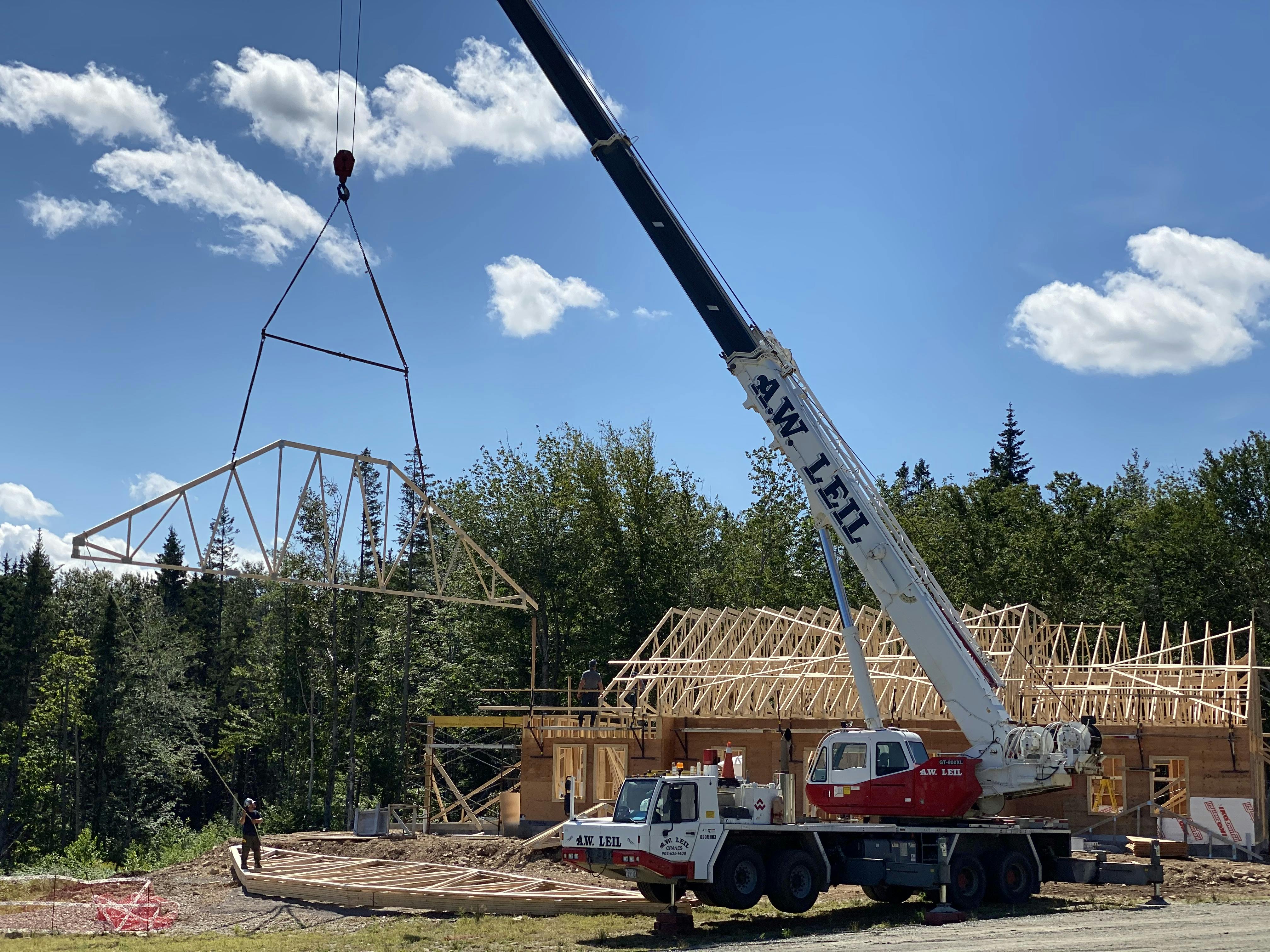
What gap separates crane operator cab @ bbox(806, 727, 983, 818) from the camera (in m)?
18.2

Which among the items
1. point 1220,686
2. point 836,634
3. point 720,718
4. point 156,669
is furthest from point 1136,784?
point 156,669

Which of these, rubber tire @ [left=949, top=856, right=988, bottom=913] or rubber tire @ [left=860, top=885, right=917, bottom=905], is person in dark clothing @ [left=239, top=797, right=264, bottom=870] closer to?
rubber tire @ [left=860, top=885, right=917, bottom=905]

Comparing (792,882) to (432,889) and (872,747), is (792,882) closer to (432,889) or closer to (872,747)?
(872,747)

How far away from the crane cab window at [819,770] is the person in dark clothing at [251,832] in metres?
11.0

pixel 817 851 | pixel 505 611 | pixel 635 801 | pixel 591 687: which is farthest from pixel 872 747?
pixel 505 611

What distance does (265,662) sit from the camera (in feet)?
184

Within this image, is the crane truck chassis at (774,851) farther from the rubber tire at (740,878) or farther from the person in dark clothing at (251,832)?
the person in dark clothing at (251,832)

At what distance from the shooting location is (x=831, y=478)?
19.1 meters

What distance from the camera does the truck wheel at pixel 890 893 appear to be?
19.1 m

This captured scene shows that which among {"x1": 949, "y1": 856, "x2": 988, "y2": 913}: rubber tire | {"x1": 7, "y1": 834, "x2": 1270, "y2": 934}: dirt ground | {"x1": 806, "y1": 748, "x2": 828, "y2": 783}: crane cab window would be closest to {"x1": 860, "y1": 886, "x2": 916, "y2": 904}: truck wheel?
{"x1": 7, "y1": 834, "x2": 1270, "y2": 934}: dirt ground

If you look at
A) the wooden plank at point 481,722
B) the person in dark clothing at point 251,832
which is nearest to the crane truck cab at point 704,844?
the person in dark clothing at point 251,832

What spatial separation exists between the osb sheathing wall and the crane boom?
6.85m

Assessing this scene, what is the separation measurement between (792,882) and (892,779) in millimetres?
2456

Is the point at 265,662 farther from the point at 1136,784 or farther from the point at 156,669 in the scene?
the point at 1136,784
